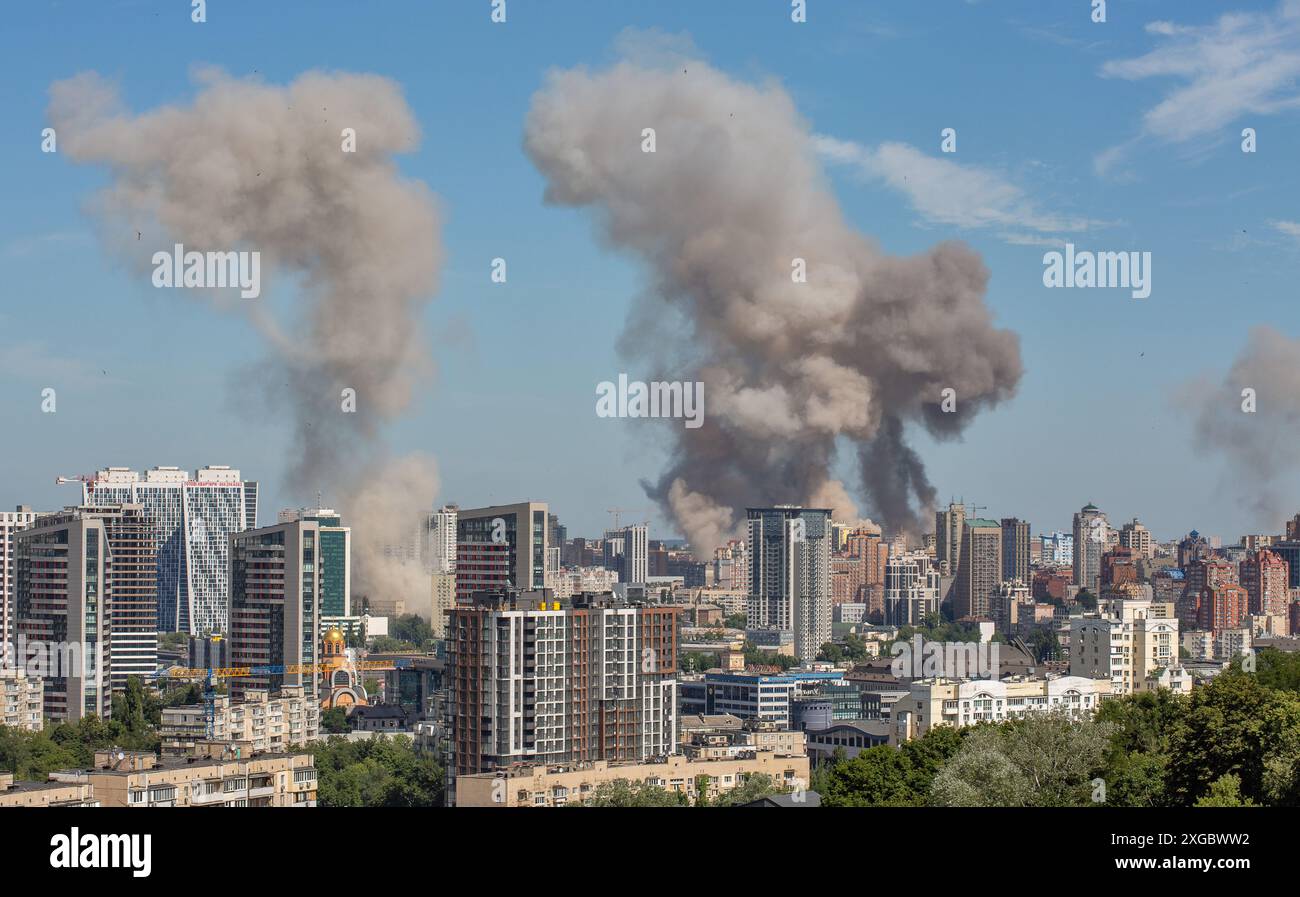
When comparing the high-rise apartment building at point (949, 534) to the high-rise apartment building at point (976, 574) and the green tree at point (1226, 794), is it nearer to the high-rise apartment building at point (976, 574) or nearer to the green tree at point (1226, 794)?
the high-rise apartment building at point (976, 574)

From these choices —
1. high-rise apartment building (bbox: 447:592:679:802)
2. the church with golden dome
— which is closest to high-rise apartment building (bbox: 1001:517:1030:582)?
the church with golden dome

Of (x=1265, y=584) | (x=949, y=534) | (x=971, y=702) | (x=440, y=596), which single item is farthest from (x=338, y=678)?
(x=949, y=534)

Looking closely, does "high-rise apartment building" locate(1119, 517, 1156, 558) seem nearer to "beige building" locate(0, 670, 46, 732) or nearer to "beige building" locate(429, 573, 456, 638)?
"beige building" locate(429, 573, 456, 638)

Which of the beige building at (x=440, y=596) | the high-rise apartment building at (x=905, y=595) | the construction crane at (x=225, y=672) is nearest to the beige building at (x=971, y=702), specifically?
the construction crane at (x=225, y=672)
